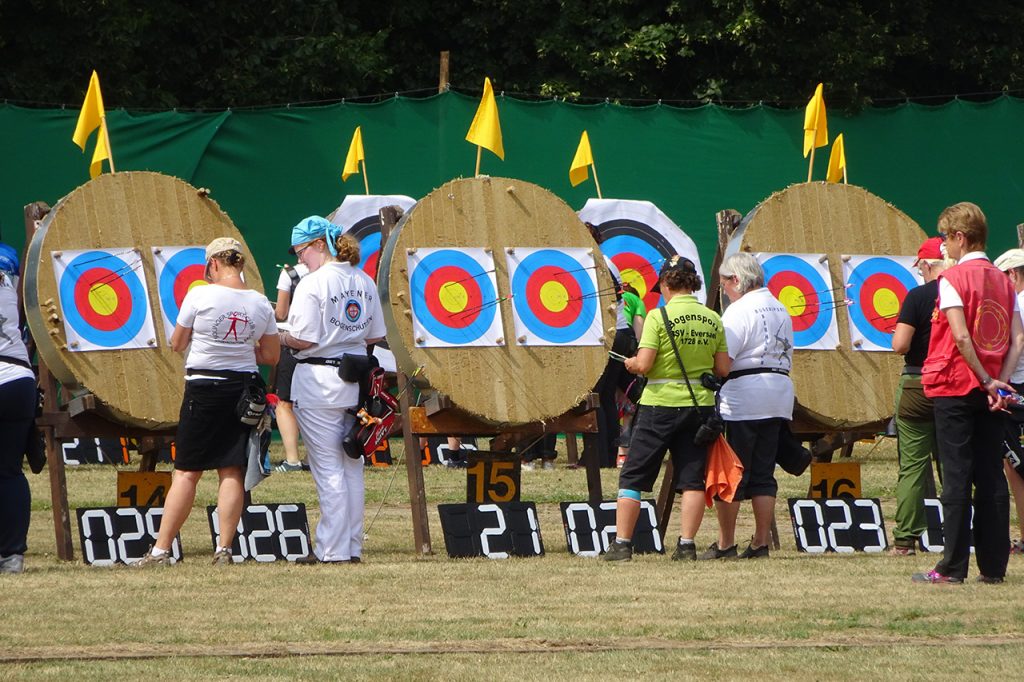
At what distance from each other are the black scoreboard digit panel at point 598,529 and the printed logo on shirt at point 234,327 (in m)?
1.86

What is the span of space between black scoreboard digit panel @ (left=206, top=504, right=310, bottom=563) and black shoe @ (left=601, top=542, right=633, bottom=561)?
1.53 metres

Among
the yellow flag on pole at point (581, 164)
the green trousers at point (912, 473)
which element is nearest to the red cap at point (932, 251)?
the green trousers at point (912, 473)

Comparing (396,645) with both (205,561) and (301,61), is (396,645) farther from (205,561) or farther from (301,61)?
(301,61)

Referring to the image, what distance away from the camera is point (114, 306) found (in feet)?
30.3

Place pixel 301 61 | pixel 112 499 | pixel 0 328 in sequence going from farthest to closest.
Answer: pixel 301 61 < pixel 112 499 < pixel 0 328

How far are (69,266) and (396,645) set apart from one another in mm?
3915

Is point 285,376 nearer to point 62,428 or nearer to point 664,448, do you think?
point 62,428

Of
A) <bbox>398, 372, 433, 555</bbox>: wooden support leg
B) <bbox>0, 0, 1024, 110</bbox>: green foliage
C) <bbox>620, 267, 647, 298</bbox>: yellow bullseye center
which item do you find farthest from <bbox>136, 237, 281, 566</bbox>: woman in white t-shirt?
<bbox>0, 0, 1024, 110</bbox>: green foliage

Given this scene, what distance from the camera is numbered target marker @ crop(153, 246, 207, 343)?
9516 millimetres

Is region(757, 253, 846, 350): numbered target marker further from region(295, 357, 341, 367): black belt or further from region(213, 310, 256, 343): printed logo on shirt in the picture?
region(213, 310, 256, 343): printed logo on shirt

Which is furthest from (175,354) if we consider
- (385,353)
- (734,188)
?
(734,188)

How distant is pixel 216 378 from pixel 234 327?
0.27 meters

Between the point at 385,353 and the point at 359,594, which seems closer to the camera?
the point at 359,594

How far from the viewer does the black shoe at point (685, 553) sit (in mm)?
8648
